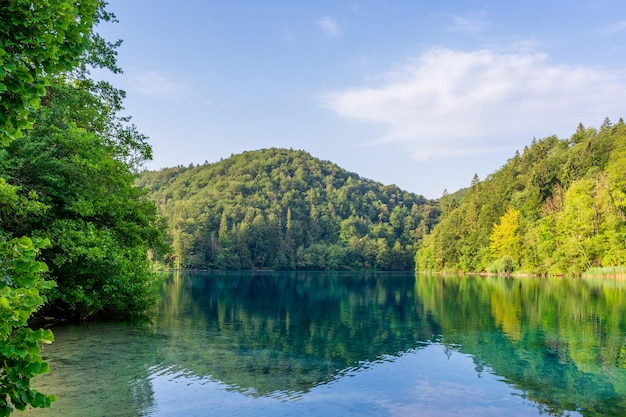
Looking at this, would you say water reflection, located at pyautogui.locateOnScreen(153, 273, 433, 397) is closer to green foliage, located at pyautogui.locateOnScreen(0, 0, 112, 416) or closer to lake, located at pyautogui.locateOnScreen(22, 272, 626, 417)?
lake, located at pyautogui.locateOnScreen(22, 272, 626, 417)

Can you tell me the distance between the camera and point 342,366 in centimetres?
1565

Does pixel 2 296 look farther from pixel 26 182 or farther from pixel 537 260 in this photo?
pixel 537 260

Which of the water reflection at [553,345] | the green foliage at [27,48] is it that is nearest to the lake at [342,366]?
the water reflection at [553,345]

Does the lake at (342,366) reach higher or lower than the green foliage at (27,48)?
lower

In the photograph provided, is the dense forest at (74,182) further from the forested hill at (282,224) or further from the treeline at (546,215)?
the forested hill at (282,224)

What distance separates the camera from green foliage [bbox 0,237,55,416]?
3.92m

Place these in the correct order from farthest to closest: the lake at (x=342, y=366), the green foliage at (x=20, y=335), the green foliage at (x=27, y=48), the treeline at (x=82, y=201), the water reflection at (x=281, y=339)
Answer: the treeline at (x=82, y=201), the water reflection at (x=281, y=339), the lake at (x=342, y=366), the green foliage at (x=27, y=48), the green foliage at (x=20, y=335)

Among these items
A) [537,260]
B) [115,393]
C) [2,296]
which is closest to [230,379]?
[115,393]

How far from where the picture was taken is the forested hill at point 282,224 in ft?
447

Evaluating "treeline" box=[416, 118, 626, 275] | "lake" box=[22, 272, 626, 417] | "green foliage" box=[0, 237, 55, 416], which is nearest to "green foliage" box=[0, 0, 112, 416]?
"green foliage" box=[0, 237, 55, 416]

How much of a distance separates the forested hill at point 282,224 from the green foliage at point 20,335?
125 m

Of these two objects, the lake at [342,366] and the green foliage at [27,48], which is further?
the lake at [342,366]

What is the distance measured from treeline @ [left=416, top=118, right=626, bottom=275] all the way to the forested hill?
29533mm

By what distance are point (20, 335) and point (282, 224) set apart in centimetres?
15980
